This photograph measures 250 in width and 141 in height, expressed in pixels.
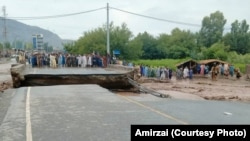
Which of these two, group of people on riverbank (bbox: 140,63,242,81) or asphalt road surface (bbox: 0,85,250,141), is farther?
group of people on riverbank (bbox: 140,63,242,81)

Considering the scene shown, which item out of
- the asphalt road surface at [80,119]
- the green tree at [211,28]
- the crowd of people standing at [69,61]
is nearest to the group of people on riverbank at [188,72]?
the crowd of people standing at [69,61]

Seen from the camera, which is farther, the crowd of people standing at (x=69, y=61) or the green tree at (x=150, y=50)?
the green tree at (x=150, y=50)

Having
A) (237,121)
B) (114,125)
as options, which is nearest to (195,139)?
(114,125)

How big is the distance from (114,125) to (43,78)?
41.2ft

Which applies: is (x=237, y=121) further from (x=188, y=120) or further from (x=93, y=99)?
(x=93, y=99)

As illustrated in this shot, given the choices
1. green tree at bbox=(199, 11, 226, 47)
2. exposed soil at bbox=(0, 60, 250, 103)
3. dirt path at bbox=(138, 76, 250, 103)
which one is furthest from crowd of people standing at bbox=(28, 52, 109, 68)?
green tree at bbox=(199, 11, 226, 47)

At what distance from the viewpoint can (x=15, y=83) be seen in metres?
19.2

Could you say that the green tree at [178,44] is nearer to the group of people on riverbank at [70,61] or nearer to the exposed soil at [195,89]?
the exposed soil at [195,89]

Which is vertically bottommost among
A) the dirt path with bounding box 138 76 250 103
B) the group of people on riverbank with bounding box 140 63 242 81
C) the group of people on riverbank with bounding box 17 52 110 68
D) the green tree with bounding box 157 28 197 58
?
the dirt path with bounding box 138 76 250 103

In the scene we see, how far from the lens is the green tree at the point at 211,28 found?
279 ft

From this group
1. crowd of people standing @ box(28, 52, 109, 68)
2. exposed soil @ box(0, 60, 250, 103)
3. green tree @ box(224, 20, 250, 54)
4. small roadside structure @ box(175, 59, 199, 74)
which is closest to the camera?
exposed soil @ box(0, 60, 250, 103)

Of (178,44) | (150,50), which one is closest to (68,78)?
(150,50)

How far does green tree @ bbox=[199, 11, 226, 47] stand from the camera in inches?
3349

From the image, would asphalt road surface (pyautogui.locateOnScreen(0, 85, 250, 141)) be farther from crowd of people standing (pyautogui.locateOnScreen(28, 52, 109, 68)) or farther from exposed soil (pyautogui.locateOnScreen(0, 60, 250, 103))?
crowd of people standing (pyautogui.locateOnScreen(28, 52, 109, 68))
